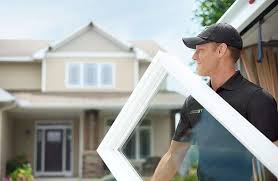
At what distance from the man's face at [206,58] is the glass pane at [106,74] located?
18665 mm

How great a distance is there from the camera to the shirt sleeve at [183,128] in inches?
77.9

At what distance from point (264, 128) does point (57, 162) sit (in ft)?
64.2

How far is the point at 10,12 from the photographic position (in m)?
25.2

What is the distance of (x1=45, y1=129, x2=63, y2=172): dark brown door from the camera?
20703mm

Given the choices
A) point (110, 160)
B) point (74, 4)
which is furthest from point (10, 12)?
point (110, 160)

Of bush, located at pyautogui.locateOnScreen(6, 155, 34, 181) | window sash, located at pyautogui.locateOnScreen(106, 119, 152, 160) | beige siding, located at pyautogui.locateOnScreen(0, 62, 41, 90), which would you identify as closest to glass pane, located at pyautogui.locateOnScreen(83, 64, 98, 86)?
beige siding, located at pyautogui.locateOnScreen(0, 62, 41, 90)

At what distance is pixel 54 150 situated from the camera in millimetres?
21047

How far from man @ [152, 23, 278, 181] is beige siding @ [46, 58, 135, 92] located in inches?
730

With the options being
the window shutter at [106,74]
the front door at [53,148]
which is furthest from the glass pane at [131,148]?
the front door at [53,148]

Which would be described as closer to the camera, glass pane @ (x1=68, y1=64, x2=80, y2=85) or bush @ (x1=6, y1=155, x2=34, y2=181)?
bush @ (x1=6, y1=155, x2=34, y2=181)

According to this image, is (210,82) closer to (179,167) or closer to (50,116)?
(179,167)

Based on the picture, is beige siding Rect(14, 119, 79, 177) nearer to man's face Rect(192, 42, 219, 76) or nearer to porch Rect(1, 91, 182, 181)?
porch Rect(1, 91, 182, 181)

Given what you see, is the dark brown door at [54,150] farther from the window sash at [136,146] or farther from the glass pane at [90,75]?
the window sash at [136,146]

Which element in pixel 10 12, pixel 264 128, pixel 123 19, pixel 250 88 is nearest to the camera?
pixel 264 128
